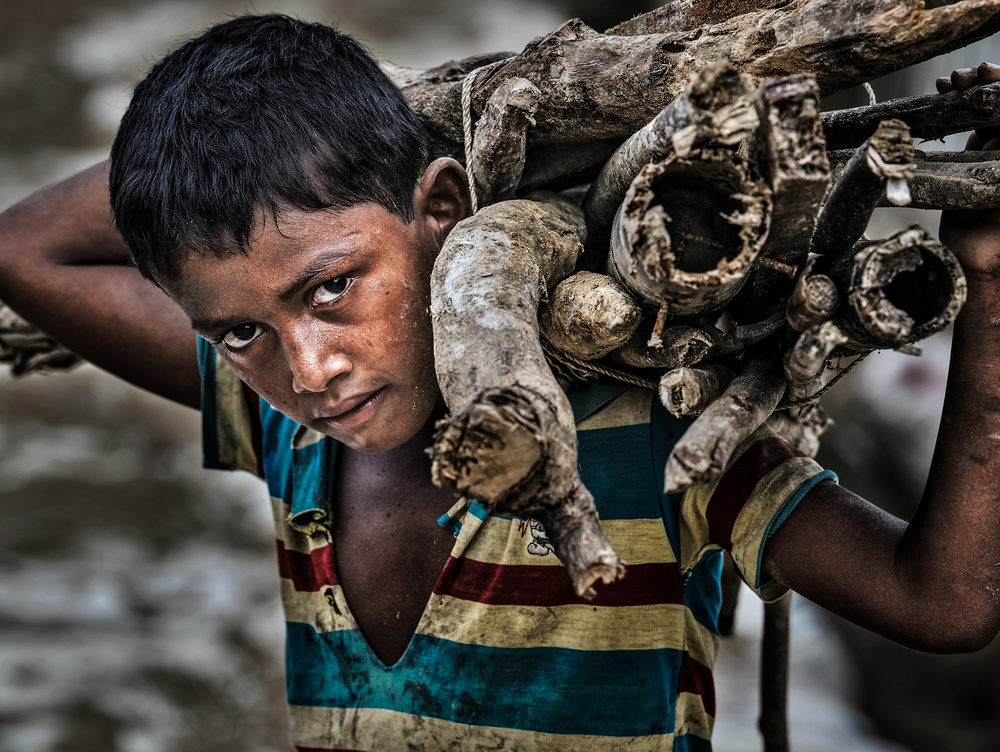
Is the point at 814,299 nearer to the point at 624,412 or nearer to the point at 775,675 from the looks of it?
the point at 624,412

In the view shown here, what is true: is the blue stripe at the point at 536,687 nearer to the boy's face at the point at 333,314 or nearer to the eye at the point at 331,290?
the boy's face at the point at 333,314

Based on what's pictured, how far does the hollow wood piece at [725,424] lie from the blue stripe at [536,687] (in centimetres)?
40

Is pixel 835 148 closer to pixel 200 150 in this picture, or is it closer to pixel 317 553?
pixel 200 150

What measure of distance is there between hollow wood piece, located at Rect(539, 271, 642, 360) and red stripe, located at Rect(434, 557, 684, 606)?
310 mm

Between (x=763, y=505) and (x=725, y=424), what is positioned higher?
(x=725, y=424)

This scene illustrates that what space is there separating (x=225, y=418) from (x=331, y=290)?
0.54 meters

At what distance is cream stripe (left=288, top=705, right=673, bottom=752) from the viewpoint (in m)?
0.93

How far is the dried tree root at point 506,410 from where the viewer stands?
0.49 metres

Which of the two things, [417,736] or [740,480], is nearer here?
[740,480]

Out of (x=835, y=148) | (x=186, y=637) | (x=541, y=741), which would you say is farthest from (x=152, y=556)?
(x=835, y=148)

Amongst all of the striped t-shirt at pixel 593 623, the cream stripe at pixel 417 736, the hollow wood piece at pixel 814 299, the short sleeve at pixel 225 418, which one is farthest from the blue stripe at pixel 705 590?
the short sleeve at pixel 225 418

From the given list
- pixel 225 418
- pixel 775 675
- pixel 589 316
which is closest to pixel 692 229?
pixel 589 316

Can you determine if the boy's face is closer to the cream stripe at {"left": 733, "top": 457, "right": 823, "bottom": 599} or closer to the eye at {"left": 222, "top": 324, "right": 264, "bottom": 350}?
the eye at {"left": 222, "top": 324, "right": 264, "bottom": 350}

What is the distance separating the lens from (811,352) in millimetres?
596
